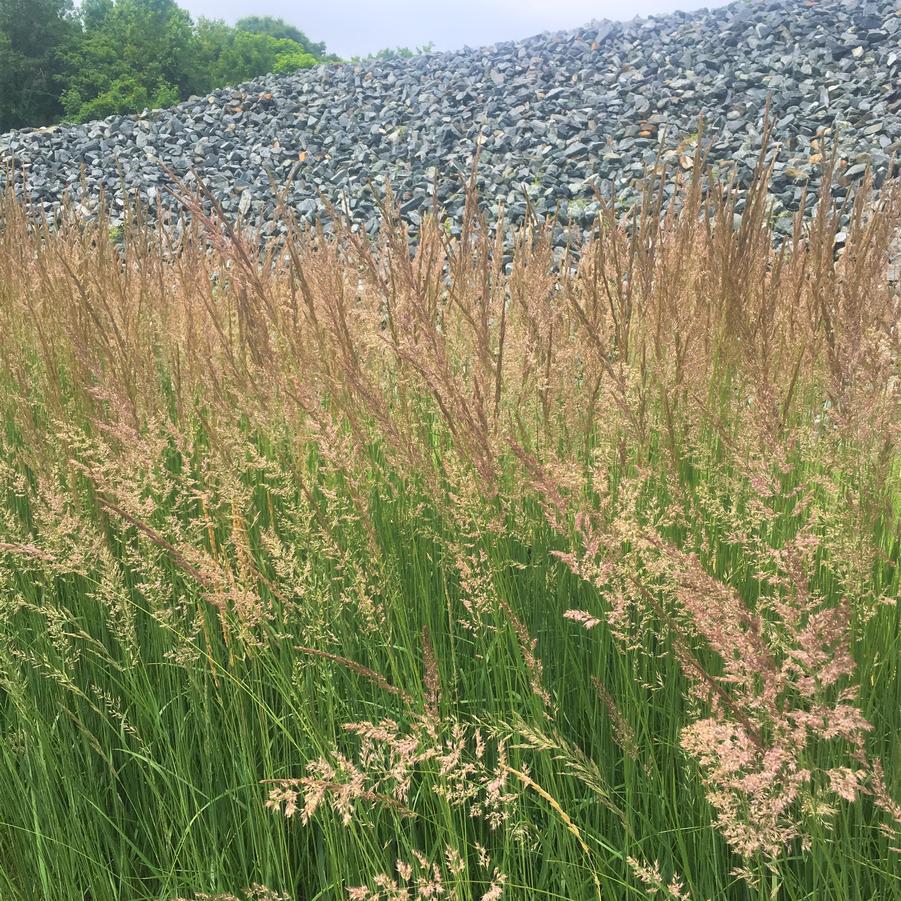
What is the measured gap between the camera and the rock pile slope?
936cm

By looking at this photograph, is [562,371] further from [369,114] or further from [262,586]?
[369,114]

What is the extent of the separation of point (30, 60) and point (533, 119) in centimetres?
1725

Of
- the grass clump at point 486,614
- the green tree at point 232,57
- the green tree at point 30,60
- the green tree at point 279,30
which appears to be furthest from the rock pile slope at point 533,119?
the green tree at point 279,30

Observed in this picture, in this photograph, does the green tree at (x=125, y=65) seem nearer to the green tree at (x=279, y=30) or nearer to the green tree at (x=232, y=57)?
the green tree at (x=232, y=57)

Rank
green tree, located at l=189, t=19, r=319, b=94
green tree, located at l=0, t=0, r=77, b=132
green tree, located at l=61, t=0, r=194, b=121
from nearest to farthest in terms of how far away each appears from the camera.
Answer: green tree, located at l=61, t=0, r=194, b=121 → green tree, located at l=0, t=0, r=77, b=132 → green tree, located at l=189, t=19, r=319, b=94

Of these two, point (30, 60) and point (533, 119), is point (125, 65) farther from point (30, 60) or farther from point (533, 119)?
point (533, 119)

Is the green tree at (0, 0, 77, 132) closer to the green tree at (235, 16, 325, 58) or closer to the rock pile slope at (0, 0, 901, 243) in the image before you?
the rock pile slope at (0, 0, 901, 243)

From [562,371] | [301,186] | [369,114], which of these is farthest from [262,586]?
[369,114]

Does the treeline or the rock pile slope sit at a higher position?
the treeline

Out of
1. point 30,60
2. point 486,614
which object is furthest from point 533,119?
point 30,60

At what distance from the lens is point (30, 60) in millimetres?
21797

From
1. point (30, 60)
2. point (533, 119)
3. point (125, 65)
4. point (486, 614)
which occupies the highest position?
point (30, 60)

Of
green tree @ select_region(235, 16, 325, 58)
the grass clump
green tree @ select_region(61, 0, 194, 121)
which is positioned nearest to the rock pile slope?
the grass clump

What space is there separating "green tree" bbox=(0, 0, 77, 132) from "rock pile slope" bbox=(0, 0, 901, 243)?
8158 millimetres
